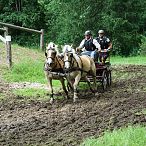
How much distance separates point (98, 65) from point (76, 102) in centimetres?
256

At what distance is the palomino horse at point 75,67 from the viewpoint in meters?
12.1

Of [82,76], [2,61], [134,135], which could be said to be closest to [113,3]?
[2,61]

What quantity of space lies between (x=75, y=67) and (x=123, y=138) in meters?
5.24

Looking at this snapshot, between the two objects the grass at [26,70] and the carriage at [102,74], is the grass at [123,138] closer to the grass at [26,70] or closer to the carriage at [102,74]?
the carriage at [102,74]

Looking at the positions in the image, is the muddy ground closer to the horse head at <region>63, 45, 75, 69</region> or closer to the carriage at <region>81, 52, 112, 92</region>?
the carriage at <region>81, 52, 112, 92</region>

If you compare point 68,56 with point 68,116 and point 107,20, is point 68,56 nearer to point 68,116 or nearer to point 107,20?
point 68,116

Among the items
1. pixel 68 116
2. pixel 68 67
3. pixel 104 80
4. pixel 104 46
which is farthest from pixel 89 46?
pixel 68 116

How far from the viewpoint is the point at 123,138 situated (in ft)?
23.6

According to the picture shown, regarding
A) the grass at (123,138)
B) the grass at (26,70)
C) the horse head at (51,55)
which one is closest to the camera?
the grass at (123,138)

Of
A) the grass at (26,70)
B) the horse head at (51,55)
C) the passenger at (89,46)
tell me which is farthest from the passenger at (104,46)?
the horse head at (51,55)

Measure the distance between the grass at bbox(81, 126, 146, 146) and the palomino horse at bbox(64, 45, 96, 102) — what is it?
4.48 metres

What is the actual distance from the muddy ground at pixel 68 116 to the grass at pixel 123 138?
397mm

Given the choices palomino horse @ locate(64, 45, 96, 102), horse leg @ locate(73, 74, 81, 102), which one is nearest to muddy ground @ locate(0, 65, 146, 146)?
horse leg @ locate(73, 74, 81, 102)

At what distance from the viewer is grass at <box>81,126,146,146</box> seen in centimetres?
699
